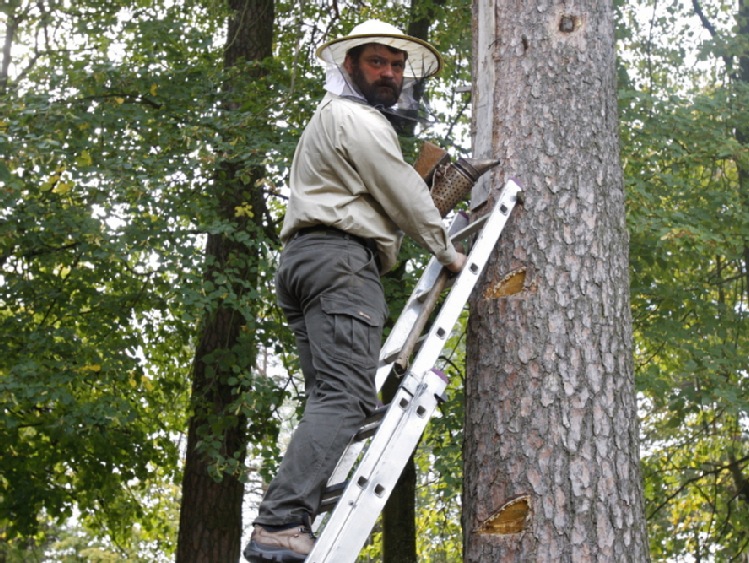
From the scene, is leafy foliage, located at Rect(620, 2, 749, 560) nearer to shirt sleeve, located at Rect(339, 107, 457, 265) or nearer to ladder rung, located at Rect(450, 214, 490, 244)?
ladder rung, located at Rect(450, 214, 490, 244)

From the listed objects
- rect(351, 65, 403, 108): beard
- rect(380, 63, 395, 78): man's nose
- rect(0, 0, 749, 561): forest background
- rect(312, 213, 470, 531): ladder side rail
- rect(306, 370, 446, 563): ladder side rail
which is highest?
rect(0, 0, 749, 561): forest background

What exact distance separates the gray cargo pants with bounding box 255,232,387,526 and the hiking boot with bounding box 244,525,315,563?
0.04 metres

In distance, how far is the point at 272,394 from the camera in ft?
26.4

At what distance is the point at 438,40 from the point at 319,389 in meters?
8.28

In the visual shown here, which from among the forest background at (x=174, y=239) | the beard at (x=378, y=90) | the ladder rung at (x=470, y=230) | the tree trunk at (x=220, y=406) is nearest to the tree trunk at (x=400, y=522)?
the forest background at (x=174, y=239)

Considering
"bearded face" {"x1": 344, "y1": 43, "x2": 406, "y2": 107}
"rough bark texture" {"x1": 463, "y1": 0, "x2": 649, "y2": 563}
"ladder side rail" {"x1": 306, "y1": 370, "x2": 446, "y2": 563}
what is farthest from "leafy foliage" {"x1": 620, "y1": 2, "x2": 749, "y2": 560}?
"ladder side rail" {"x1": 306, "y1": 370, "x2": 446, "y2": 563}

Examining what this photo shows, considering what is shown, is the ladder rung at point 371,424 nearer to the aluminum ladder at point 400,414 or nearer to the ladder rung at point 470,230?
the aluminum ladder at point 400,414

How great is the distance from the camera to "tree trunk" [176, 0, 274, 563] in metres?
8.33

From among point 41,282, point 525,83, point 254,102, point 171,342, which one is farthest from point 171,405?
point 525,83

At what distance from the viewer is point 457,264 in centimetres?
388

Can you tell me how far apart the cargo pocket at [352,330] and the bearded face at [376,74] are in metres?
0.93

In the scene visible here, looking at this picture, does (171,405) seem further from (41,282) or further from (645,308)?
(645,308)

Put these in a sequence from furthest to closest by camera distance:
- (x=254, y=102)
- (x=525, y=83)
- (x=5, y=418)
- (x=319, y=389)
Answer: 1. (x=254, y=102)
2. (x=5, y=418)
3. (x=525, y=83)
4. (x=319, y=389)

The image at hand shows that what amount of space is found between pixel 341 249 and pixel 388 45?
3.12 ft
